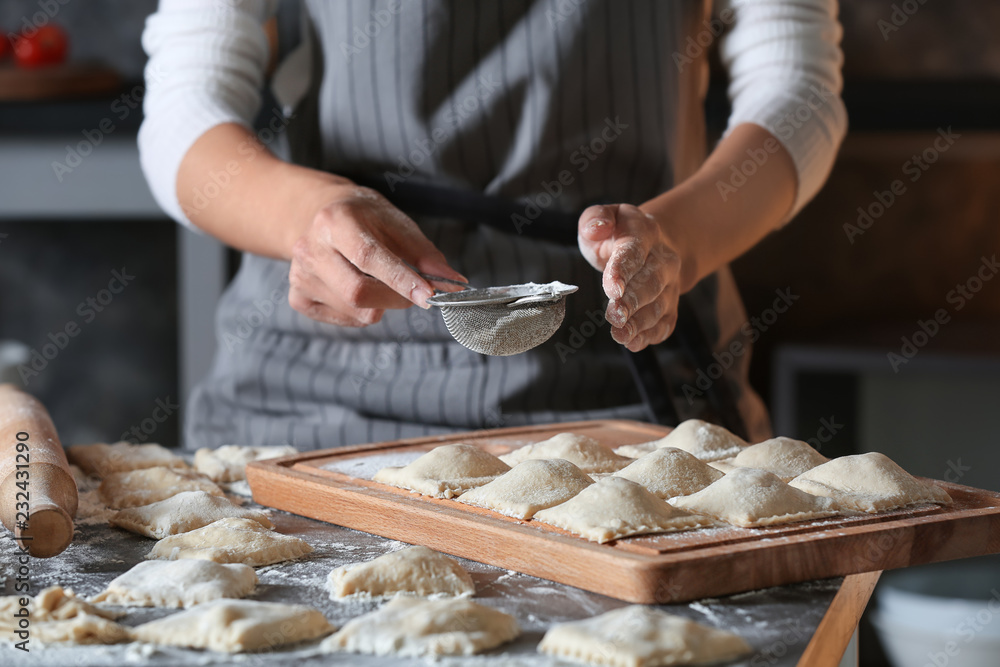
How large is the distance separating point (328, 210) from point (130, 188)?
5.20 feet

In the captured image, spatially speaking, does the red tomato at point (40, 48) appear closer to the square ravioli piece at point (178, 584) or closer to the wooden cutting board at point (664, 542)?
the wooden cutting board at point (664, 542)

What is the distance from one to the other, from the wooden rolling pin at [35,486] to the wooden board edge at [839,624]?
1.78 ft

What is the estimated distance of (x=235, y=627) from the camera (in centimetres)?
59

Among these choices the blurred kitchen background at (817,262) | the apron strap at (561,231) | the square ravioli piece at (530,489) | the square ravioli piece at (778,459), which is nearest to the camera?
the square ravioli piece at (530,489)

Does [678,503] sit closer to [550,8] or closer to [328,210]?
[328,210]
